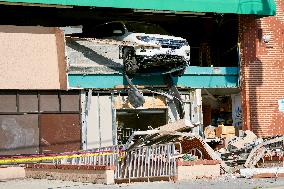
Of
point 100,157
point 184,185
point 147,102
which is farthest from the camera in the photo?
point 147,102

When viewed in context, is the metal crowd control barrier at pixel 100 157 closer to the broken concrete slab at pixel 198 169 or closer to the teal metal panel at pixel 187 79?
the broken concrete slab at pixel 198 169

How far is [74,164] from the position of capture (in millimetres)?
15672

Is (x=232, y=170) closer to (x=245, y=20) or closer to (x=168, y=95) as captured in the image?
(x=168, y=95)

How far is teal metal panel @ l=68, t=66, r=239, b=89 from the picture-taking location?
2138 cm

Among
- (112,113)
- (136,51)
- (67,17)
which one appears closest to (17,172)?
(112,113)

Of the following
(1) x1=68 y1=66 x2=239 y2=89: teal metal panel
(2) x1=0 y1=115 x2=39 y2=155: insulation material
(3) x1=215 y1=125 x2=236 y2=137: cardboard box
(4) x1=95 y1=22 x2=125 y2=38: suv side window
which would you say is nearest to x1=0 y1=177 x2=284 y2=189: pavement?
(2) x1=0 y1=115 x2=39 y2=155: insulation material

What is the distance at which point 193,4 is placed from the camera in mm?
21844

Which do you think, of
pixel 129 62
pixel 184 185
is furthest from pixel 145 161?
pixel 129 62

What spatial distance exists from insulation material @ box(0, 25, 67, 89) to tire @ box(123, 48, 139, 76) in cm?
252

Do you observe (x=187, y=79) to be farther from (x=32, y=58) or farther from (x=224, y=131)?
(x=32, y=58)

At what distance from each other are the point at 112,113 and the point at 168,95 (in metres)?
2.55

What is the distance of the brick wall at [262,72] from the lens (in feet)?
74.9

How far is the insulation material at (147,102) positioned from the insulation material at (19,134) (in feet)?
11.4

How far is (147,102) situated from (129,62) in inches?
79.4
